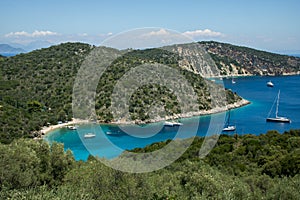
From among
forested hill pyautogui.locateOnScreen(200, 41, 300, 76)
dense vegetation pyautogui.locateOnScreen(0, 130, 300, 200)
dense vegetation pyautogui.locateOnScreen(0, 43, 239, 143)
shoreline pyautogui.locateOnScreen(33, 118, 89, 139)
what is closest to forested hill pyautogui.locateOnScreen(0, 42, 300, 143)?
dense vegetation pyautogui.locateOnScreen(0, 43, 239, 143)

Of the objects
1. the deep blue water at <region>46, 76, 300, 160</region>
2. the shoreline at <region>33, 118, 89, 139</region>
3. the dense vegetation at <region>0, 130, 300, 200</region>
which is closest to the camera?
the dense vegetation at <region>0, 130, 300, 200</region>

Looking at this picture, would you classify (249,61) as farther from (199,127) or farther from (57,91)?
(57,91)

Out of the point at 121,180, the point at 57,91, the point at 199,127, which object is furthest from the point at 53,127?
the point at 121,180

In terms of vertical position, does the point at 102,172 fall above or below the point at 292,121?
above

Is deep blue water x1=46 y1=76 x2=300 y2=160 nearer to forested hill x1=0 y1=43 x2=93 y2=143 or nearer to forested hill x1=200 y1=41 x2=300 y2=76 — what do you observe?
forested hill x1=0 y1=43 x2=93 y2=143

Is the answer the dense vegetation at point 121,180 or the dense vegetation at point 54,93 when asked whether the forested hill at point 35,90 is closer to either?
the dense vegetation at point 54,93

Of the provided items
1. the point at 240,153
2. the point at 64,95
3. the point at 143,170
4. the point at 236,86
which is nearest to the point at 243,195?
the point at 143,170

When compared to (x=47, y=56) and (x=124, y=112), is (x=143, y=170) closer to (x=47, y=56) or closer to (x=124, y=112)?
(x=124, y=112)
